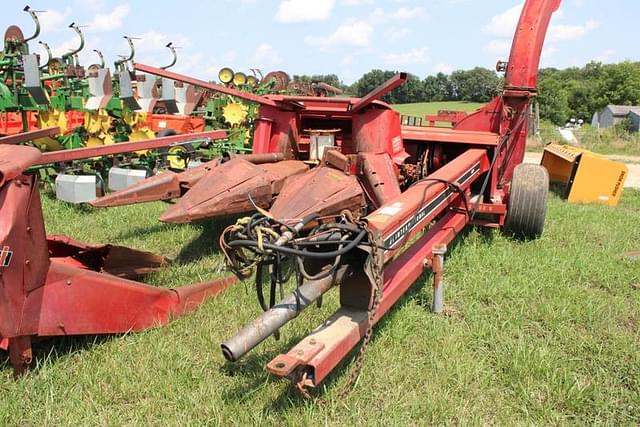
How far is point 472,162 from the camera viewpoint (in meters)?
4.57

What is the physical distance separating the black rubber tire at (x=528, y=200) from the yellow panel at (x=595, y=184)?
3.55 meters

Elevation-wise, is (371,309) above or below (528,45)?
below

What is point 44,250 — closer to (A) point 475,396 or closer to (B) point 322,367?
(B) point 322,367

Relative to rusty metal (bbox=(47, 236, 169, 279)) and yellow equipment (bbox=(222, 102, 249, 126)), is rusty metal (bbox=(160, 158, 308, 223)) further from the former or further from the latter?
yellow equipment (bbox=(222, 102, 249, 126))

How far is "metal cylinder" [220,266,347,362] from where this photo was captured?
208cm

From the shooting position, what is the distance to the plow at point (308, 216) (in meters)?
2.40

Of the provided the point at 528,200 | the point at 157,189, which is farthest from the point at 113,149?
the point at 528,200

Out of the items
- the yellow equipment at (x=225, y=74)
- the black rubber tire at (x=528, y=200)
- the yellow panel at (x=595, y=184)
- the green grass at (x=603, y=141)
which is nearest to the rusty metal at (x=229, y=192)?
the black rubber tire at (x=528, y=200)

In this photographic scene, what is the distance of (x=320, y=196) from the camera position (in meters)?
3.78

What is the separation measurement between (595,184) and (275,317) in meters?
7.61

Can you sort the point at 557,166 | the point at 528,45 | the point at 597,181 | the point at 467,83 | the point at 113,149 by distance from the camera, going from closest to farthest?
the point at 113,149 → the point at 528,45 → the point at 597,181 → the point at 557,166 → the point at 467,83

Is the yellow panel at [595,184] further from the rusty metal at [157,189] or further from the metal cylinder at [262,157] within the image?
the rusty metal at [157,189]

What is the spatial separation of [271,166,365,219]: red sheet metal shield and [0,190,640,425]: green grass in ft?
2.09

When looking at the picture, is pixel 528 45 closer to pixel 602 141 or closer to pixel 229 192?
pixel 229 192
